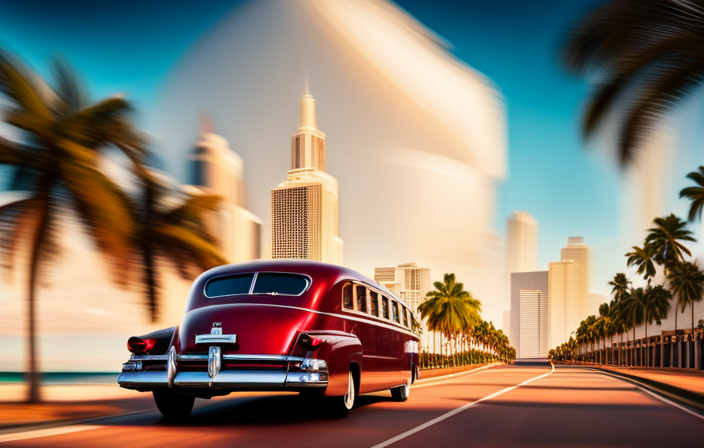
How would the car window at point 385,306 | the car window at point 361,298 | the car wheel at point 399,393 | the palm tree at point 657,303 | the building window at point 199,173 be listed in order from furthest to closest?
the palm tree at point 657,303, the building window at point 199,173, the car wheel at point 399,393, the car window at point 385,306, the car window at point 361,298

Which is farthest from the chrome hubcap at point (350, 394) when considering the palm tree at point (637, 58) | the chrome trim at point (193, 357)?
the palm tree at point (637, 58)

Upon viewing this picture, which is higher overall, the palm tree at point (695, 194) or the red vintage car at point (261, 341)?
the palm tree at point (695, 194)

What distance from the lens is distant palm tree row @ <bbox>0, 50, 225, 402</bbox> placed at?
49.2 feet

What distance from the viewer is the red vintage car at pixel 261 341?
10.7 meters

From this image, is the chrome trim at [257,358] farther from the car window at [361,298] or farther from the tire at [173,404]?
the car window at [361,298]

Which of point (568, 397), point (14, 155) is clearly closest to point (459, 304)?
point (568, 397)

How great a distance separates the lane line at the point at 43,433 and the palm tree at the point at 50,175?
483cm

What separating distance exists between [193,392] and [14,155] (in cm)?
709

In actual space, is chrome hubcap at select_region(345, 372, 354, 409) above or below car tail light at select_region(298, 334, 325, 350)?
below

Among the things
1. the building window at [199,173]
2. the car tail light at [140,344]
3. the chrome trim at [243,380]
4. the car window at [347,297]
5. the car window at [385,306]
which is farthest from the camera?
the building window at [199,173]

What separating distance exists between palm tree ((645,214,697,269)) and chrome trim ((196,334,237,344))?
8911 cm

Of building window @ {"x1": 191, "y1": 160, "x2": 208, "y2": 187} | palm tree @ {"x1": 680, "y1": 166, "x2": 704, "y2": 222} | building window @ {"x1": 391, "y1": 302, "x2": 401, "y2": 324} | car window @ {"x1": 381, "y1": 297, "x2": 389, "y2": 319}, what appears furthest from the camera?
palm tree @ {"x1": 680, "y1": 166, "x2": 704, "y2": 222}

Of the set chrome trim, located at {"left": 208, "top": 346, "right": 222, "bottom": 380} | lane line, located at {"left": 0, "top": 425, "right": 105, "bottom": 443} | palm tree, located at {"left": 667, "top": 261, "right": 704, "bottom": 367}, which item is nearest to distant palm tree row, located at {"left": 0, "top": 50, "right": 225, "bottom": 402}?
lane line, located at {"left": 0, "top": 425, "right": 105, "bottom": 443}

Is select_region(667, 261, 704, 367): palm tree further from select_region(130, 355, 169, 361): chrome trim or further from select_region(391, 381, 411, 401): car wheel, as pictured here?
select_region(130, 355, 169, 361): chrome trim
